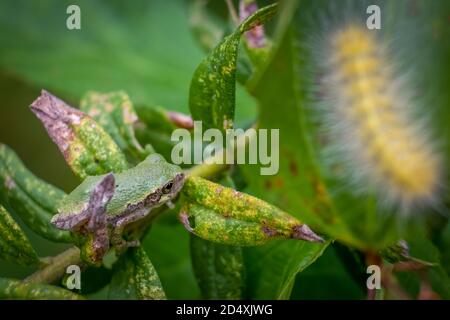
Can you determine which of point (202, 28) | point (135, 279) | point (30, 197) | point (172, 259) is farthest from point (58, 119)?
point (202, 28)

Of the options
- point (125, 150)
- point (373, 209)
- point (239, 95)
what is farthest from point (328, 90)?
point (239, 95)

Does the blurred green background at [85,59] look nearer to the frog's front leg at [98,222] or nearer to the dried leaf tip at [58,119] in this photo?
the dried leaf tip at [58,119]

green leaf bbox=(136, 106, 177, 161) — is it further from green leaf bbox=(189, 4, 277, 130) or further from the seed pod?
the seed pod

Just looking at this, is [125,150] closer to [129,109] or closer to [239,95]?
[129,109]

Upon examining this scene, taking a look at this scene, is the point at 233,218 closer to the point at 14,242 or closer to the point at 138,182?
the point at 138,182

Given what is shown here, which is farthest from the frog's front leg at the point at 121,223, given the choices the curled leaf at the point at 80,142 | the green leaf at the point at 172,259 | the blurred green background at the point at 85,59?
the blurred green background at the point at 85,59

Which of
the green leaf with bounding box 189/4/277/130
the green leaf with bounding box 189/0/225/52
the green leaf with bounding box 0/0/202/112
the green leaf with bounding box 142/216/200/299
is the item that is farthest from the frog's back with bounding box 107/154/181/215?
the green leaf with bounding box 0/0/202/112
